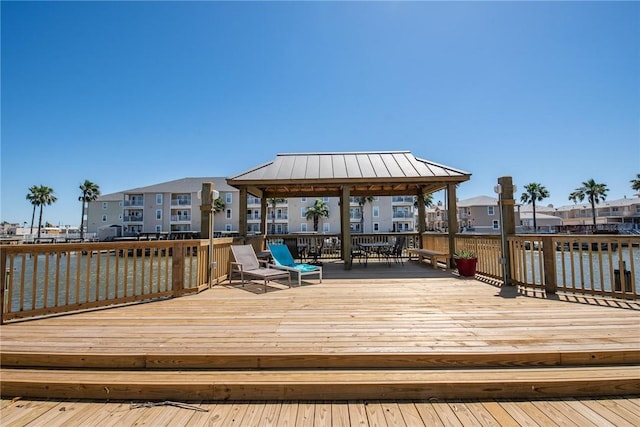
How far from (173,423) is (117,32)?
33.0 feet

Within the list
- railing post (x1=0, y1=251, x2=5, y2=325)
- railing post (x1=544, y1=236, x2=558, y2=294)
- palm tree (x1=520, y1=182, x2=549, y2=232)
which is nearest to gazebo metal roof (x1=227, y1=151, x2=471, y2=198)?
railing post (x1=544, y1=236, x2=558, y2=294)

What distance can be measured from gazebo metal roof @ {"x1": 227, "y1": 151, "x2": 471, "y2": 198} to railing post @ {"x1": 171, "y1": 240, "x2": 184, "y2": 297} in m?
2.86

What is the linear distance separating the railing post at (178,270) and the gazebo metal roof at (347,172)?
286cm

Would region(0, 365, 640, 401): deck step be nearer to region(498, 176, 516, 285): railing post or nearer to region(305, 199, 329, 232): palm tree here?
region(498, 176, 516, 285): railing post

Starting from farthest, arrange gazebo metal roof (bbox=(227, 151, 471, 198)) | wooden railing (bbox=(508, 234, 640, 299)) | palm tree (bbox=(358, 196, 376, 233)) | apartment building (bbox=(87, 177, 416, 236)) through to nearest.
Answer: apartment building (bbox=(87, 177, 416, 236)) < palm tree (bbox=(358, 196, 376, 233)) < gazebo metal roof (bbox=(227, 151, 471, 198)) < wooden railing (bbox=(508, 234, 640, 299))

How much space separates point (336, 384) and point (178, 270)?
3816mm

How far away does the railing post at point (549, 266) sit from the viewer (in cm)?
457

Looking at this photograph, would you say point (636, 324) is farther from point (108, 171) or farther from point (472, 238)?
point (108, 171)

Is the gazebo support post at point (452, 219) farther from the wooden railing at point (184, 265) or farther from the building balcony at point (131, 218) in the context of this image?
the building balcony at point (131, 218)

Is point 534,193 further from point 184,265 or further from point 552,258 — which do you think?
point 184,265

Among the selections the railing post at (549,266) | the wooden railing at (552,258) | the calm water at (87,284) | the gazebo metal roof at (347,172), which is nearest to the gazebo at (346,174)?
the gazebo metal roof at (347,172)

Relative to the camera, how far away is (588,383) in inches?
82.9

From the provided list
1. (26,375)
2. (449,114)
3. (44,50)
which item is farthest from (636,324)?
(44,50)

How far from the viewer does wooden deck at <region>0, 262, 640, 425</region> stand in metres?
A: 2.09
